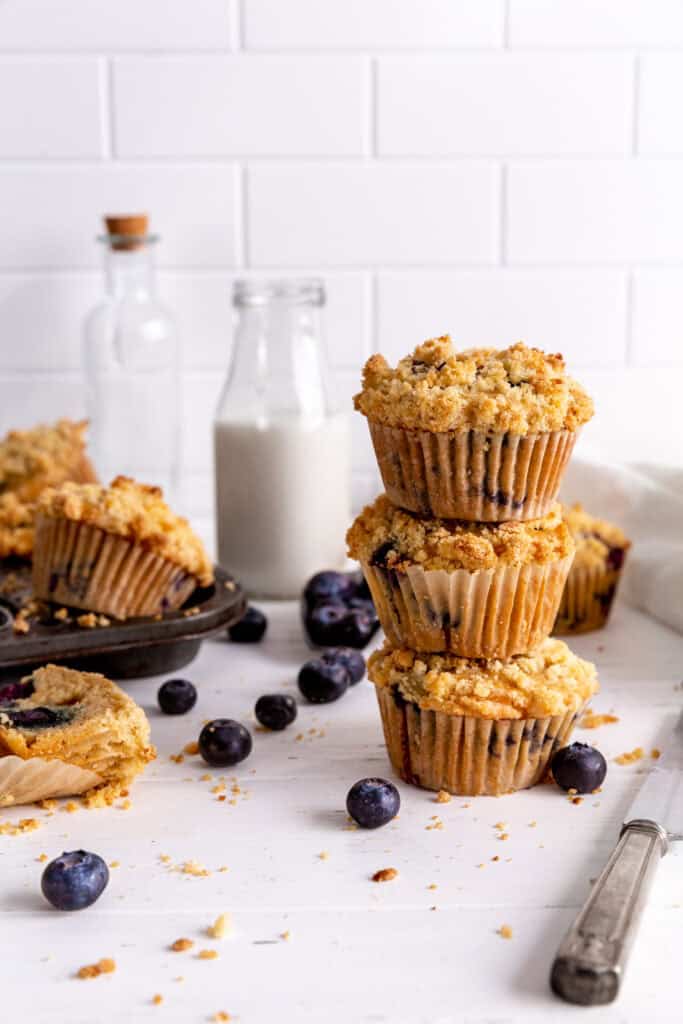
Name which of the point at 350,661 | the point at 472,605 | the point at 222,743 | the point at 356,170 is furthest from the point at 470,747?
the point at 356,170

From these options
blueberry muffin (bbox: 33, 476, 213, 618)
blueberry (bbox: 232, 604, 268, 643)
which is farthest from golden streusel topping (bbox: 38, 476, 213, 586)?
blueberry (bbox: 232, 604, 268, 643)

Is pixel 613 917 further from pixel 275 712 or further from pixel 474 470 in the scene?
pixel 275 712

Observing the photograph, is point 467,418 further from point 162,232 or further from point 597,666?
point 162,232

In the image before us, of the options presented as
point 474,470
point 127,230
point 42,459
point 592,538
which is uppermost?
point 127,230

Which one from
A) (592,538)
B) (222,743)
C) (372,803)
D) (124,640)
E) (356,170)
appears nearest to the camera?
(372,803)

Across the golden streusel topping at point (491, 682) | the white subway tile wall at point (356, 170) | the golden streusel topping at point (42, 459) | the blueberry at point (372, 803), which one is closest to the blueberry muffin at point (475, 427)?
the golden streusel topping at point (491, 682)

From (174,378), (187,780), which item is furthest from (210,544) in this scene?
(187,780)
